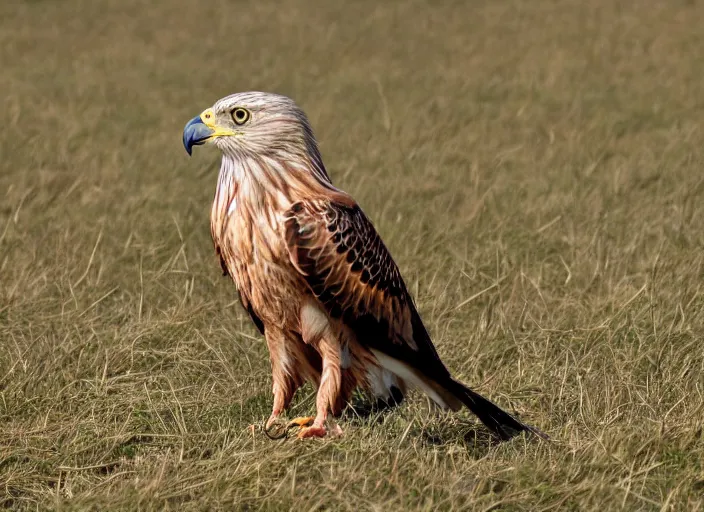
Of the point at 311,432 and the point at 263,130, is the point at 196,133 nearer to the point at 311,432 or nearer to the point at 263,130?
the point at 263,130

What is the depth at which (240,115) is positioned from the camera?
4266 mm

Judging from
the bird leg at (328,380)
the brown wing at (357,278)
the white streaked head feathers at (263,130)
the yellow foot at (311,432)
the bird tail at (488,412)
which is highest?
the white streaked head feathers at (263,130)

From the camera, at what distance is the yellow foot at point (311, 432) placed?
14.0ft

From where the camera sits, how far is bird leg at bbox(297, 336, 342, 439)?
171 inches

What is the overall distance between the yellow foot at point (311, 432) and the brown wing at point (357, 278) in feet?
1.31

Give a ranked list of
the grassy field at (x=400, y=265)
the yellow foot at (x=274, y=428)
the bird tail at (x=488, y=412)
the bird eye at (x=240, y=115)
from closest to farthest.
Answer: the grassy field at (x=400, y=265), the bird eye at (x=240, y=115), the yellow foot at (x=274, y=428), the bird tail at (x=488, y=412)

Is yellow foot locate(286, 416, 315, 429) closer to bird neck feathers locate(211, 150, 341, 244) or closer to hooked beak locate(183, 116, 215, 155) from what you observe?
bird neck feathers locate(211, 150, 341, 244)

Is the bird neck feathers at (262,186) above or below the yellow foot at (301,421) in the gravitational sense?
above

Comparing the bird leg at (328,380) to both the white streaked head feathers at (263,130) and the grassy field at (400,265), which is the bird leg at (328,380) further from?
the white streaked head feathers at (263,130)

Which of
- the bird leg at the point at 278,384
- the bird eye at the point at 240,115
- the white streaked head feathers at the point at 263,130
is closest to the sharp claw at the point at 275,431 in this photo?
the bird leg at the point at 278,384

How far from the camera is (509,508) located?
3969 mm

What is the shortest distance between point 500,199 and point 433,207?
522 mm

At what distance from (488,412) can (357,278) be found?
79cm

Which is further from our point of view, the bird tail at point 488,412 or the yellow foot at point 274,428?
the bird tail at point 488,412
